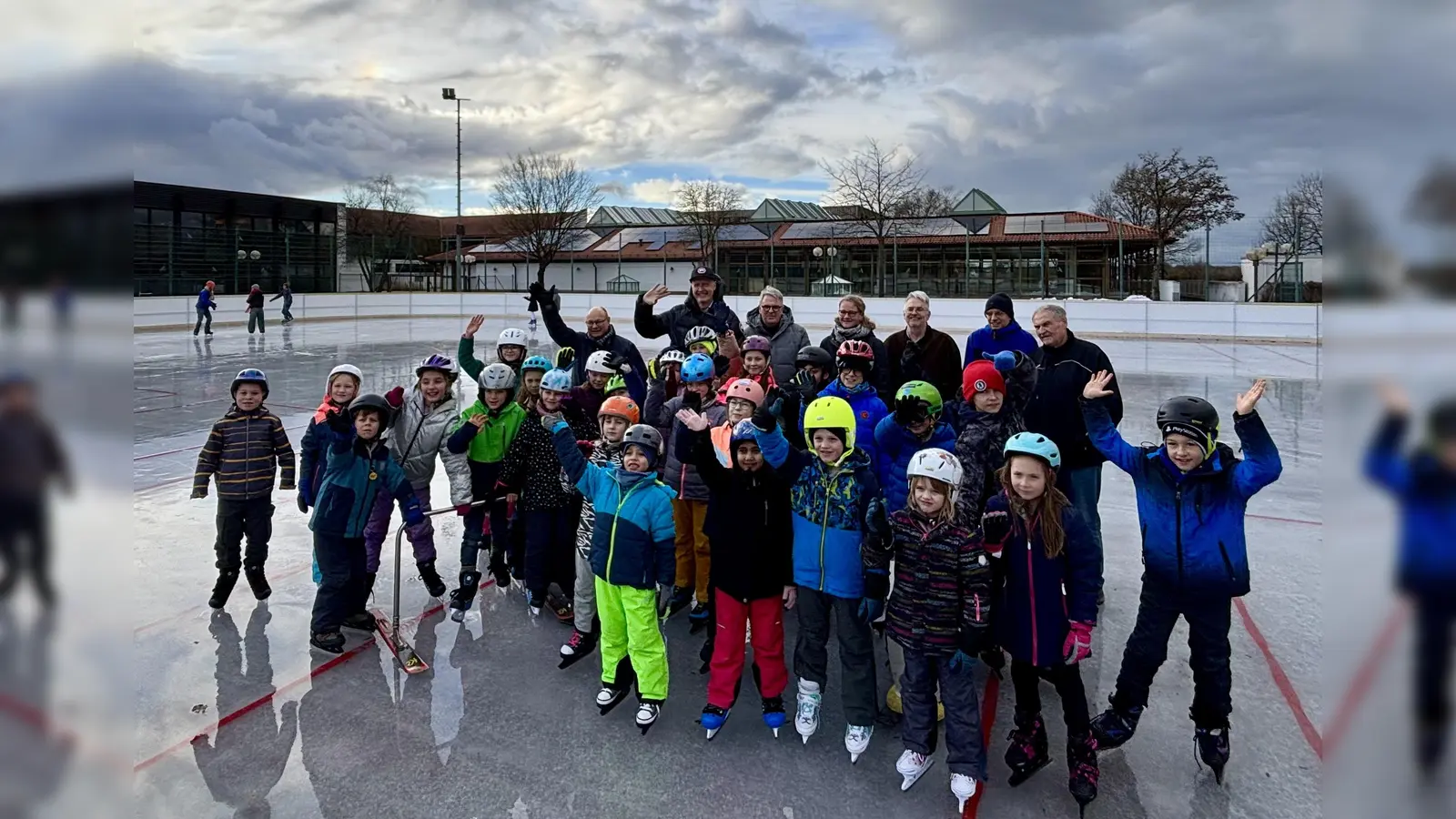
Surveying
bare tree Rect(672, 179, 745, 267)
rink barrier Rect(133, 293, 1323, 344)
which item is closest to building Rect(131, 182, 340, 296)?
rink barrier Rect(133, 293, 1323, 344)

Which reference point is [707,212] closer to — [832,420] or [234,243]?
[234,243]

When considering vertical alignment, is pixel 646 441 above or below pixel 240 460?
above

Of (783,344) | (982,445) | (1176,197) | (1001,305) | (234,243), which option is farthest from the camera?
(1176,197)

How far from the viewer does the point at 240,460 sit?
4.48 m

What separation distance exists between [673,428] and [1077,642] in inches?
95.3

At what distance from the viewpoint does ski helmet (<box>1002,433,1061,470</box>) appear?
117 inches

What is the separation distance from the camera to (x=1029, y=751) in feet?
9.99

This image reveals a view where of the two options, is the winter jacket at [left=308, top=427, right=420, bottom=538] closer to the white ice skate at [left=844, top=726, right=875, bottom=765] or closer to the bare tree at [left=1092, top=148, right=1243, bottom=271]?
the white ice skate at [left=844, top=726, right=875, bottom=765]

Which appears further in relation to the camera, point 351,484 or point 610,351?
point 610,351

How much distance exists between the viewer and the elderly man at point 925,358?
5.12m

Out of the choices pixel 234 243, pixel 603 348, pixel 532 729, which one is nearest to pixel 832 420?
pixel 532 729
